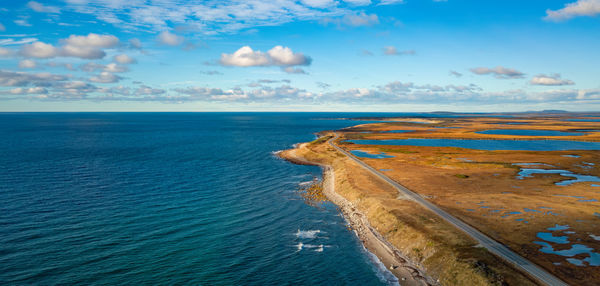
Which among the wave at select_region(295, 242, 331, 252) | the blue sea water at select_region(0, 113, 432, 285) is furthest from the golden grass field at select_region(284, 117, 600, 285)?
the wave at select_region(295, 242, 331, 252)

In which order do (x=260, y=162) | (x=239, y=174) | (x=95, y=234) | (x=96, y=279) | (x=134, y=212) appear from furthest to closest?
(x=260, y=162), (x=239, y=174), (x=134, y=212), (x=95, y=234), (x=96, y=279)

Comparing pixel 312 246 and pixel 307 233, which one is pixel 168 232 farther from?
pixel 312 246

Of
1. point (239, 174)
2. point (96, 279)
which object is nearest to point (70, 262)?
point (96, 279)

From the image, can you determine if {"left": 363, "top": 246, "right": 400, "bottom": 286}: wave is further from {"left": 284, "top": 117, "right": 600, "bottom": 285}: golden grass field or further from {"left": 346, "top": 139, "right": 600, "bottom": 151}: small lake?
{"left": 346, "top": 139, "right": 600, "bottom": 151}: small lake

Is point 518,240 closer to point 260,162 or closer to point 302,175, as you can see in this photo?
point 302,175

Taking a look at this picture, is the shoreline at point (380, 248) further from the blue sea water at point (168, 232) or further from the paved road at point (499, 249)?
the paved road at point (499, 249)

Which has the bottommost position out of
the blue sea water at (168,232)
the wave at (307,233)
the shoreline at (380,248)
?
the shoreline at (380,248)

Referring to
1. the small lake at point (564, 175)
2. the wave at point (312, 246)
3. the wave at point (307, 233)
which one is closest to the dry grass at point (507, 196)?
the small lake at point (564, 175)

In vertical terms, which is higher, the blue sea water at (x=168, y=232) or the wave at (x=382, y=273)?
the blue sea water at (x=168, y=232)
